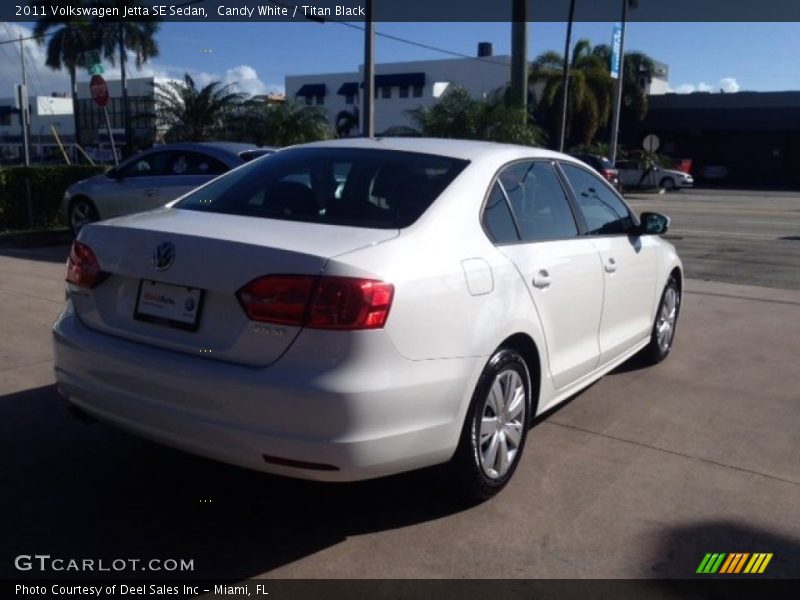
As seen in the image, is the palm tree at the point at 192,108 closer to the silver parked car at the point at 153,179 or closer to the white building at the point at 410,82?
the silver parked car at the point at 153,179

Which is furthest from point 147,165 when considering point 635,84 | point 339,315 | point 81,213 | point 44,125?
point 44,125

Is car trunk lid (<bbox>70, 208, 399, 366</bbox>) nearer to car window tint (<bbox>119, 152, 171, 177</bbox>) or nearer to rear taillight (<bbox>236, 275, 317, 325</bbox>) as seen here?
rear taillight (<bbox>236, 275, 317, 325</bbox>)

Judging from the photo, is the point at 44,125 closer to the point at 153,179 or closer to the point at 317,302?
the point at 153,179

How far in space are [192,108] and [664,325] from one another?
19926mm

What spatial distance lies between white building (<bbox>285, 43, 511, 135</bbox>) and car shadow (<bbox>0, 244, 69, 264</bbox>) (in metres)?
41.6

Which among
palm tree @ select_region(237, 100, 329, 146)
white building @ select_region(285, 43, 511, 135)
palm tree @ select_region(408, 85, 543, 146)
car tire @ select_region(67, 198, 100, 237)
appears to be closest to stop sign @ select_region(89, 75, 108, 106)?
car tire @ select_region(67, 198, 100, 237)

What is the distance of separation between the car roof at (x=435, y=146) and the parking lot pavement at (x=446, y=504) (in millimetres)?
1631

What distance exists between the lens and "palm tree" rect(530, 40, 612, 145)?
4434 cm

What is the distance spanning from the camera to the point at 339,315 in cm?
312

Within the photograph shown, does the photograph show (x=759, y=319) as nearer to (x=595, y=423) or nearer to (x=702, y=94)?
(x=595, y=423)

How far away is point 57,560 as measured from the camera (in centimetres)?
329

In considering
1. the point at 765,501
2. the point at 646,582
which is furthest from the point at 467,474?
the point at 765,501

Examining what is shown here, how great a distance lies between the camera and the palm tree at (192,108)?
2381 centimetres

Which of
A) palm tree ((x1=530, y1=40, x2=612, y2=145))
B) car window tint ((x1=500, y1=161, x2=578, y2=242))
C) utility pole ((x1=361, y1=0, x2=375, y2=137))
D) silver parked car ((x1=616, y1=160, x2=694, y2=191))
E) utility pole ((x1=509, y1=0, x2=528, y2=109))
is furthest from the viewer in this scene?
palm tree ((x1=530, y1=40, x2=612, y2=145))
